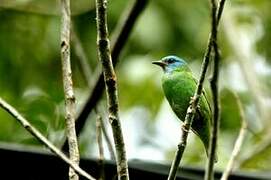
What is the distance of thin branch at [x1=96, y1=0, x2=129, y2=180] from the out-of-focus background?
9.83 ft

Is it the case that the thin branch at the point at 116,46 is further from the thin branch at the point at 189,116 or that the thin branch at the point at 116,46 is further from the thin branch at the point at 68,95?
the thin branch at the point at 189,116

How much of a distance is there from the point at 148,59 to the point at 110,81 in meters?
3.58

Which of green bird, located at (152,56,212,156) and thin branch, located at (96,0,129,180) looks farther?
green bird, located at (152,56,212,156)

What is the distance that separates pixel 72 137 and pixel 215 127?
47 cm

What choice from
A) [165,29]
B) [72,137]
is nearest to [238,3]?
[165,29]

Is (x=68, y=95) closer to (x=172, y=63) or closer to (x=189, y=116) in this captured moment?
(x=189, y=116)

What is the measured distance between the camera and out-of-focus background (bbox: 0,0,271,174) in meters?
5.79

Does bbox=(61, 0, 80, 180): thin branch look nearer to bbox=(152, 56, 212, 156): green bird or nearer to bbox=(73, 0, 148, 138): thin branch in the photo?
bbox=(152, 56, 212, 156): green bird

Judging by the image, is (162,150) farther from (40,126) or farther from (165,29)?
(40,126)

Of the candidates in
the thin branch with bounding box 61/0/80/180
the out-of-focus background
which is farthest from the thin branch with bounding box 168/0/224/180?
the out-of-focus background

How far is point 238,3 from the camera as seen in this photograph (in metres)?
6.67

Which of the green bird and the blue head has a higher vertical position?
the blue head

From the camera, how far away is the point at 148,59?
5926 mm

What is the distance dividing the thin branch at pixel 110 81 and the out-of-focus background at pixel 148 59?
118 inches
